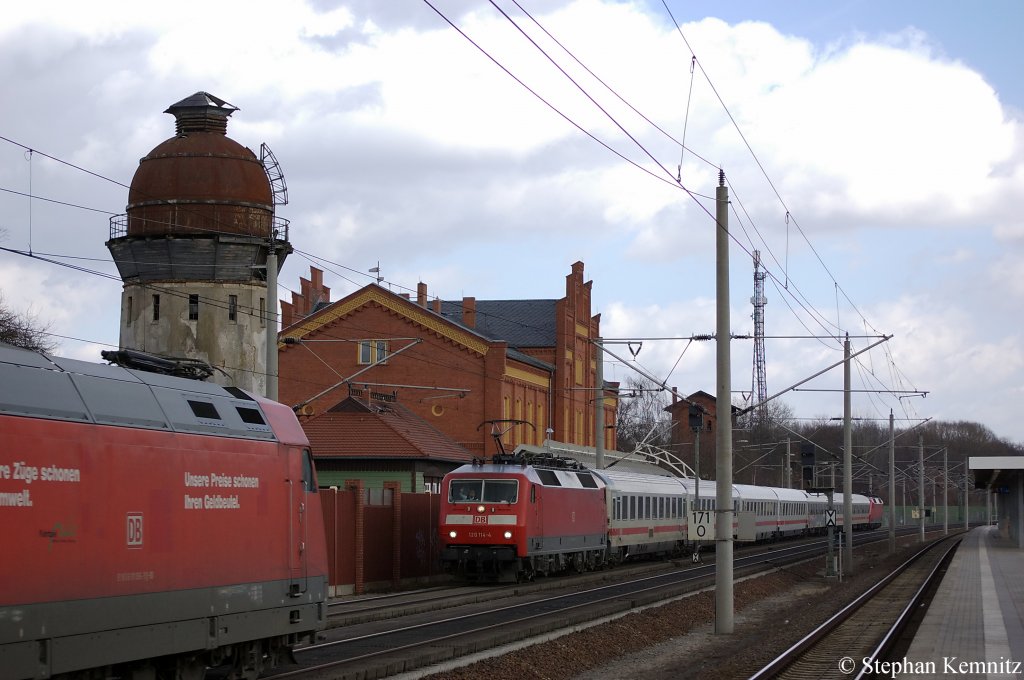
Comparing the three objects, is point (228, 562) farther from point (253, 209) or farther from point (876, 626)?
point (253, 209)

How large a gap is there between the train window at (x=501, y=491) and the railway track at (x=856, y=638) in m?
8.64

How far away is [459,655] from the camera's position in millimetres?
17562

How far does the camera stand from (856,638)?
21031 mm

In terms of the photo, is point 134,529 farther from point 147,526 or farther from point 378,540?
point 378,540

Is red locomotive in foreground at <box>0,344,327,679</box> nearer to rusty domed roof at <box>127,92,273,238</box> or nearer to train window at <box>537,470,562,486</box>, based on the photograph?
train window at <box>537,470,562,486</box>

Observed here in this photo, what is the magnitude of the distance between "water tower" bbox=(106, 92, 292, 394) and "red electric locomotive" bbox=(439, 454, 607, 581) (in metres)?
18.1

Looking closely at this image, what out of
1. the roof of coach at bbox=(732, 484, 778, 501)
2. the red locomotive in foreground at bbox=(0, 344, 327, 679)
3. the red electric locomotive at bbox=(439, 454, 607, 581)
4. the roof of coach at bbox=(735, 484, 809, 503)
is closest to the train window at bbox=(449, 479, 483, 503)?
the red electric locomotive at bbox=(439, 454, 607, 581)

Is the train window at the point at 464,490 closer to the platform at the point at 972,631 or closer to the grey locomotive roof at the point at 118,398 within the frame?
the platform at the point at 972,631

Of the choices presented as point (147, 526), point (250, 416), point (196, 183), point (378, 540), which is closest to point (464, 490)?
point (378, 540)

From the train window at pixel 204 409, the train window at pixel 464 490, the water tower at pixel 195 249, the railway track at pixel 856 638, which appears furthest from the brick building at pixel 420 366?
the train window at pixel 204 409

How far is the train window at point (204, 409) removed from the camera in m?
13.7

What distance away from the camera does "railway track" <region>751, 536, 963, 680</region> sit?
16891 mm

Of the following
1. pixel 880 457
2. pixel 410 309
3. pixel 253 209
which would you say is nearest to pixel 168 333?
pixel 253 209

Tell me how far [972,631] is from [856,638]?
6.56 feet
